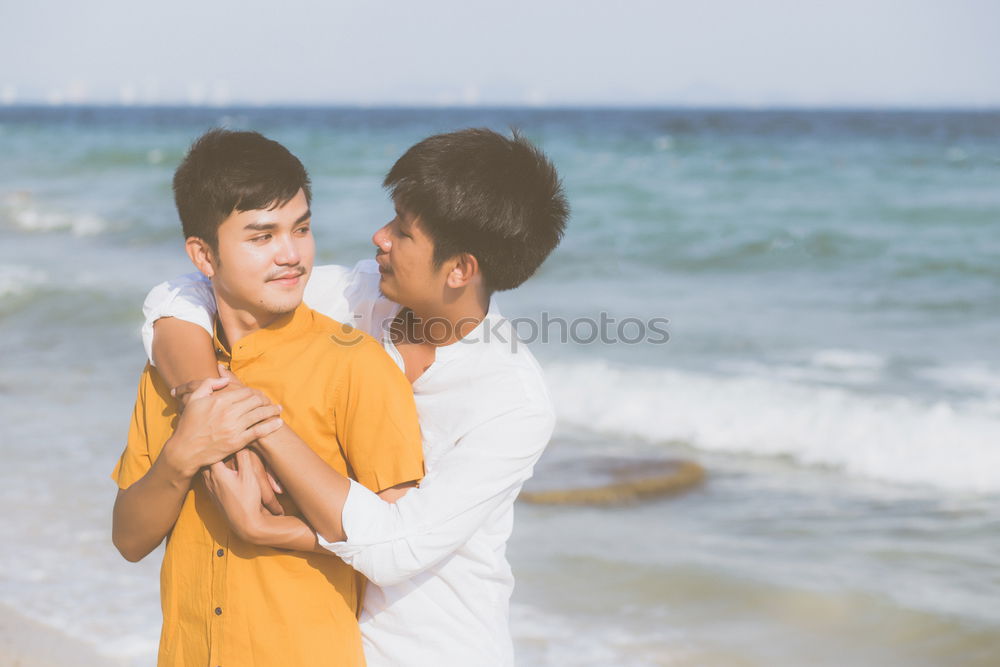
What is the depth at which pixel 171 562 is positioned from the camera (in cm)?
204

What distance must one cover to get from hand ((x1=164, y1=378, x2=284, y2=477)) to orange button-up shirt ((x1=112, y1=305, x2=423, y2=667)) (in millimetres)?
116

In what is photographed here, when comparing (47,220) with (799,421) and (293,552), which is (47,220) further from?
(293,552)

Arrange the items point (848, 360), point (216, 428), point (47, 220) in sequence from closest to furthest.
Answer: point (216, 428), point (848, 360), point (47, 220)

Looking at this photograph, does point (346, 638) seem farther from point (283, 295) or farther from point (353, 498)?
point (283, 295)

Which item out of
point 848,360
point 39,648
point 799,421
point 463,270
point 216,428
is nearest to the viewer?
point 216,428

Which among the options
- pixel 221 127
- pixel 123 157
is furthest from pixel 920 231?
pixel 123 157

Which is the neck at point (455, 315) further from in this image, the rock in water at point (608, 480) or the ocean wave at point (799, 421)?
the ocean wave at point (799, 421)

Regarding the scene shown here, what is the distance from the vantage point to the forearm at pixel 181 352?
6.62 ft

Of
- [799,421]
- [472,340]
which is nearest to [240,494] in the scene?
[472,340]

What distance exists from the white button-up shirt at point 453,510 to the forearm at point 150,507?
319 mm

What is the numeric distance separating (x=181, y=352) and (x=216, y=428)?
0.26 m

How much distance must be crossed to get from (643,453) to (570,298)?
16.3 ft

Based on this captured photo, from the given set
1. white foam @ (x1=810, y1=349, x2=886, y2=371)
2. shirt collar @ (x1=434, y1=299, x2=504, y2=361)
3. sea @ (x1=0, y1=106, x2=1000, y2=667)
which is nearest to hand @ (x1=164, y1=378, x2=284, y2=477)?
shirt collar @ (x1=434, y1=299, x2=504, y2=361)

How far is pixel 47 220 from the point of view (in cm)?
1702
